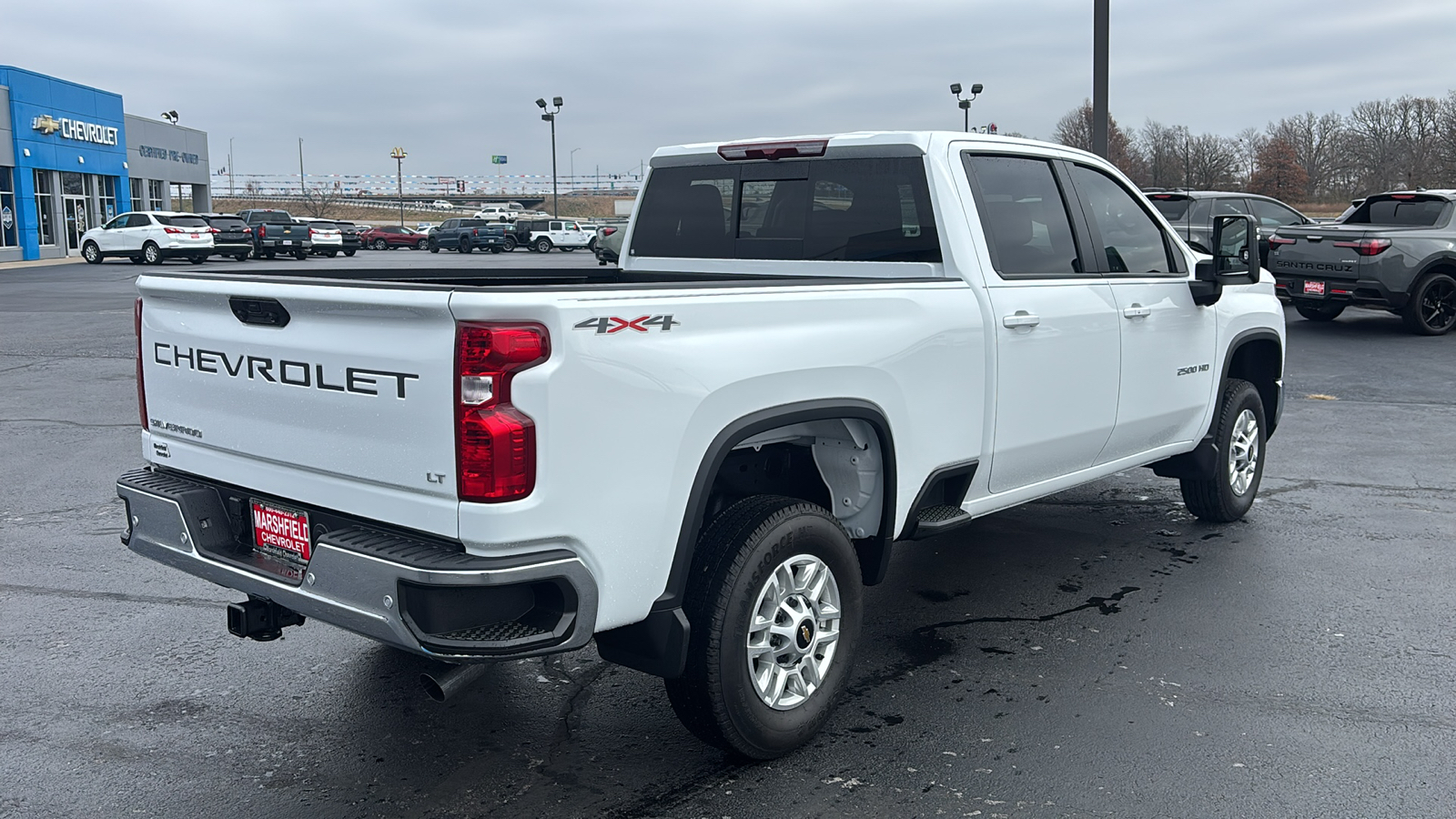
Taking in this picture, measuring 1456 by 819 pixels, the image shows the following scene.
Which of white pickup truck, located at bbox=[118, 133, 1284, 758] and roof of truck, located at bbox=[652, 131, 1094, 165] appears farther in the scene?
roof of truck, located at bbox=[652, 131, 1094, 165]

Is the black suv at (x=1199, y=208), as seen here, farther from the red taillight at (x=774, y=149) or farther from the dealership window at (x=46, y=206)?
the dealership window at (x=46, y=206)

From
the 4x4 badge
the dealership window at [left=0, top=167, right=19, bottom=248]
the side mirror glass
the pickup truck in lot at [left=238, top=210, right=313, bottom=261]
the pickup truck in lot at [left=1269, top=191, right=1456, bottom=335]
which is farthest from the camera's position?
the pickup truck in lot at [left=238, top=210, right=313, bottom=261]

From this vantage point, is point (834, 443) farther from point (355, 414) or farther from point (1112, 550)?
point (1112, 550)

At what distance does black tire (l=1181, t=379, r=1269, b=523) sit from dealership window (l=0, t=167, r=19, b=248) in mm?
42075

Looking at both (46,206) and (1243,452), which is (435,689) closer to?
(1243,452)

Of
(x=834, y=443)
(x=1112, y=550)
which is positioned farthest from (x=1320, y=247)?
(x=834, y=443)

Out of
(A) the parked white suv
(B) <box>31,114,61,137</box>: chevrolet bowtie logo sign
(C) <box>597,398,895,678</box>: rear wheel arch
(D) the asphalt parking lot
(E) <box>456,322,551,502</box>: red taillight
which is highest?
(B) <box>31,114,61,137</box>: chevrolet bowtie logo sign

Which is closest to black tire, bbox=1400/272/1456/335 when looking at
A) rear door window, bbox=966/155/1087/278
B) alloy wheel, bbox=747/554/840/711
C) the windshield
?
the windshield

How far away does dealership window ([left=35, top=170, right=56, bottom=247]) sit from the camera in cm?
4178

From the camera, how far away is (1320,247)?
15070mm

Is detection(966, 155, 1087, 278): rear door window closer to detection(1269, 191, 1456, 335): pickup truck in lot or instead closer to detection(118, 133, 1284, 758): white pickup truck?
detection(118, 133, 1284, 758): white pickup truck

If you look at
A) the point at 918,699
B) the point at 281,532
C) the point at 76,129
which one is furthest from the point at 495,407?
the point at 76,129

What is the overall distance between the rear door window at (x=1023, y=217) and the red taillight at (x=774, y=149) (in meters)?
0.62

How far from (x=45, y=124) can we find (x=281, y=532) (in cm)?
4501
